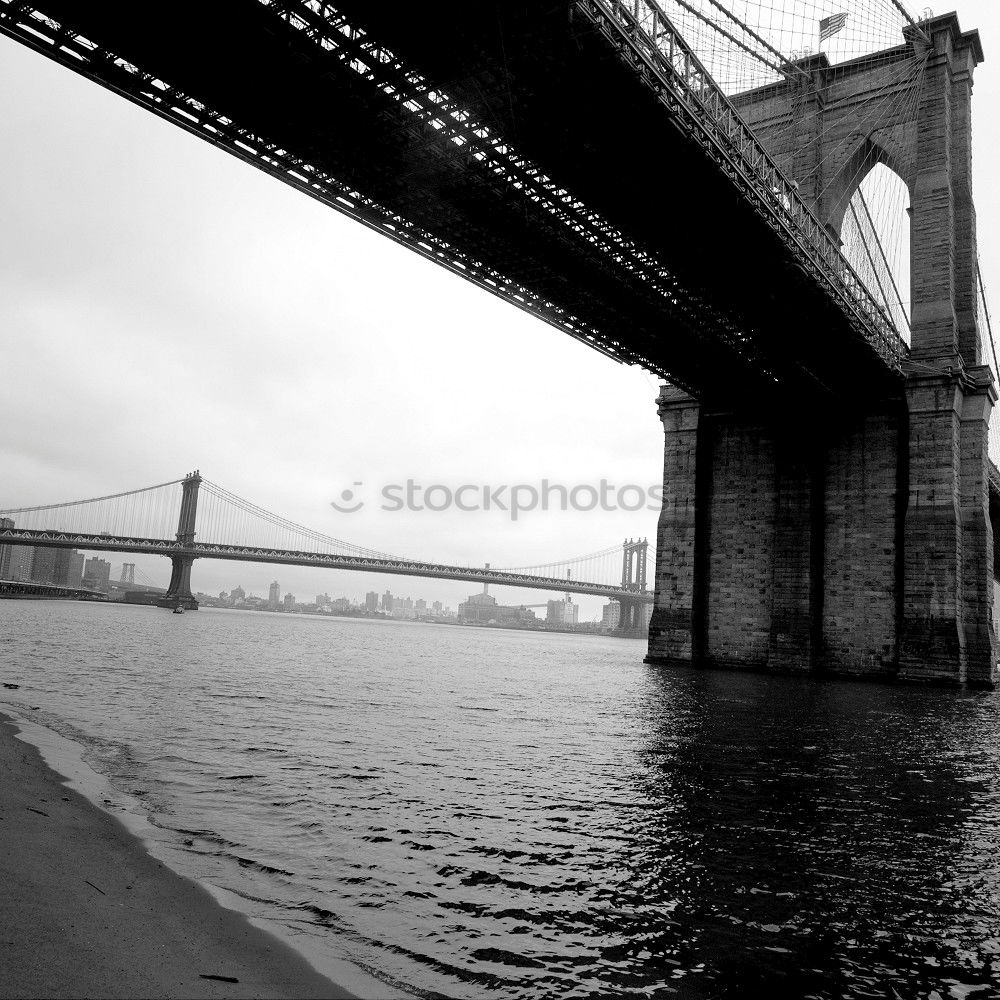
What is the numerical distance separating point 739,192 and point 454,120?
664 cm

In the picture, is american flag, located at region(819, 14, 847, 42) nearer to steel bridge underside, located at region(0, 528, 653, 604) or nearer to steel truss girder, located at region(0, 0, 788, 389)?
steel truss girder, located at region(0, 0, 788, 389)

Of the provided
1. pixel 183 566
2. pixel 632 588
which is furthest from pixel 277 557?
pixel 632 588

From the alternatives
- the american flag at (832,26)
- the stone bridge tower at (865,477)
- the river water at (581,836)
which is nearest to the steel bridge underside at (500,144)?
the stone bridge tower at (865,477)

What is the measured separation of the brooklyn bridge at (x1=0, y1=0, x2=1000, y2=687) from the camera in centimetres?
1439

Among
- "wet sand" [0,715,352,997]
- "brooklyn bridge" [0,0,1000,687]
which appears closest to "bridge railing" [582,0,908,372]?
"brooklyn bridge" [0,0,1000,687]

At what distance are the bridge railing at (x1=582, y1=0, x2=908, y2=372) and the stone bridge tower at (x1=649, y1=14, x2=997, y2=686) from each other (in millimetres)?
2185

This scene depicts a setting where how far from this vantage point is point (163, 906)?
187 inches

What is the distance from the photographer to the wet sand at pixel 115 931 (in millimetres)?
3652

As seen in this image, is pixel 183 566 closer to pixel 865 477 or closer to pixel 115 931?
pixel 865 477

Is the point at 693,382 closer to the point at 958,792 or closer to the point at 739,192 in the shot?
the point at 739,192

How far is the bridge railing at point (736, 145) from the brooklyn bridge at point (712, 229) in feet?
0.32

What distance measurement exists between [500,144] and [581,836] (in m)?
14.7

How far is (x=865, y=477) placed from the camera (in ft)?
102

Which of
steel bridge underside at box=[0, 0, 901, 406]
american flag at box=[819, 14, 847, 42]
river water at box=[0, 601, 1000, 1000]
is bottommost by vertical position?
river water at box=[0, 601, 1000, 1000]
